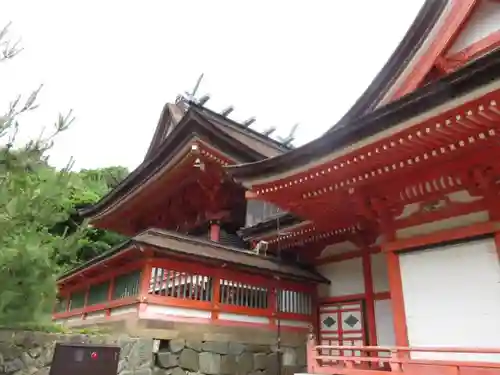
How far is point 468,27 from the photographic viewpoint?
6.49 meters

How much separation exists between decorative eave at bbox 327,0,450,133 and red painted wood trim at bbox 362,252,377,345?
243 centimetres

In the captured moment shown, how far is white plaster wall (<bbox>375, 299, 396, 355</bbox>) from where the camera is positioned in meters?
6.39

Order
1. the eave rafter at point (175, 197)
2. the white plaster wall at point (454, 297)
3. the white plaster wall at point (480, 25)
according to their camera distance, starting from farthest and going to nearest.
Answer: the eave rafter at point (175, 197) < the white plaster wall at point (480, 25) < the white plaster wall at point (454, 297)

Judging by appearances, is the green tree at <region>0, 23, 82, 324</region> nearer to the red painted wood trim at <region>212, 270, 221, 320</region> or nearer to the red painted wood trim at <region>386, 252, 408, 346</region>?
the red painted wood trim at <region>212, 270, 221, 320</region>

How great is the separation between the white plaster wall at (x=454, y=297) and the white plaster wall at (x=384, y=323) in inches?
41.6

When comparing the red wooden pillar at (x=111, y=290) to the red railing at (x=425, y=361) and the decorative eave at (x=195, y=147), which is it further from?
the red railing at (x=425, y=361)

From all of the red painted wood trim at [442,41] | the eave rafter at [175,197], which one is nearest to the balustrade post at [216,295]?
the eave rafter at [175,197]

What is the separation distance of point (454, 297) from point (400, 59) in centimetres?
384

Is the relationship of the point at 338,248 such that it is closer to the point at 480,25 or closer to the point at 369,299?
the point at 369,299

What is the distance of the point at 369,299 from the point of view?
677 centimetres

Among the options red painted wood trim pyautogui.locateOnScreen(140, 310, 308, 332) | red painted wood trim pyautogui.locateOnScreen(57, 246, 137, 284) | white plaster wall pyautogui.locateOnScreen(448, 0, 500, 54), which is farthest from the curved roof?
red painted wood trim pyautogui.locateOnScreen(140, 310, 308, 332)

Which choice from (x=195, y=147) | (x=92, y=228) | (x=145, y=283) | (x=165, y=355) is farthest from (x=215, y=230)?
(x=92, y=228)

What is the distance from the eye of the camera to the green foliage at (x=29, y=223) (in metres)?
4.54

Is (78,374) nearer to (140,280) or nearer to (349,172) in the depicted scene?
(140,280)
